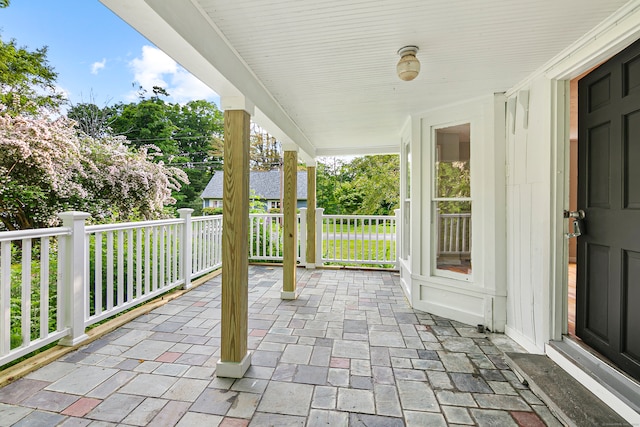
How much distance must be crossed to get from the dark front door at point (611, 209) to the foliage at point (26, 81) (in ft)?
26.5

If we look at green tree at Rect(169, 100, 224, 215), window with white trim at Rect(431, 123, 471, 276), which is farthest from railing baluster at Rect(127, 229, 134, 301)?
green tree at Rect(169, 100, 224, 215)

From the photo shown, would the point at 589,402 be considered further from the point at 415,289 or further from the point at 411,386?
the point at 415,289

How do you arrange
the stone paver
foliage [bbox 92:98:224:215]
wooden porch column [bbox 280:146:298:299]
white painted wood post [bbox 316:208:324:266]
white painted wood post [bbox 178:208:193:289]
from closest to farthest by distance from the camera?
the stone paver
wooden porch column [bbox 280:146:298:299]
white painted wood post [bbox 178:208:193:289]
white painted wood post [bbox 316:208:324:266]
foliage [bbox 92:98:224:215]

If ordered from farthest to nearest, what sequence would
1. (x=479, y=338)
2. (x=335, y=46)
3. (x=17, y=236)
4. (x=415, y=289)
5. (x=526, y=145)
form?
(x=415, y=289) → (x=479, y=338) → (x=526, y=145) → (x=17, y=236) → (x=335, y=46)

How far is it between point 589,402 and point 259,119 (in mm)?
3031

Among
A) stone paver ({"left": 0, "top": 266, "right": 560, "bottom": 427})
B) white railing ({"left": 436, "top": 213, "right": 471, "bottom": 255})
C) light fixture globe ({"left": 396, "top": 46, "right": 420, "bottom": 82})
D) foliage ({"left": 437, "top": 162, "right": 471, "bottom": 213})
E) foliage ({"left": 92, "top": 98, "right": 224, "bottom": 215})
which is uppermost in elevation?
foliage ({"left": 92, "top": 98, "right": 224, "bottom": 215})

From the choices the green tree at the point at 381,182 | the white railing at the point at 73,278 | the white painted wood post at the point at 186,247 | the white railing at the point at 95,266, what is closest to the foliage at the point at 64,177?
the white railing at the point at 95,266

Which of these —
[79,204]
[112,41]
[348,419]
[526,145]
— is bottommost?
[348,419]

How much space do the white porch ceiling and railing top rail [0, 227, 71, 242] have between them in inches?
65.5

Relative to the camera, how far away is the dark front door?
154cm

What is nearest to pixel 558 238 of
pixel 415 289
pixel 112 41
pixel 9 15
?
pixel 415 289

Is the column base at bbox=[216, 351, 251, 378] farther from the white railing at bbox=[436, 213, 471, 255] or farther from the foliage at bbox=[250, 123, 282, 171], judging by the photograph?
the foliage at bbox=[250, 123, 282, 171]

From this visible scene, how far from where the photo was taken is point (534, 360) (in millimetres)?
1939

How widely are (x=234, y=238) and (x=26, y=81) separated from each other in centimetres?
839
